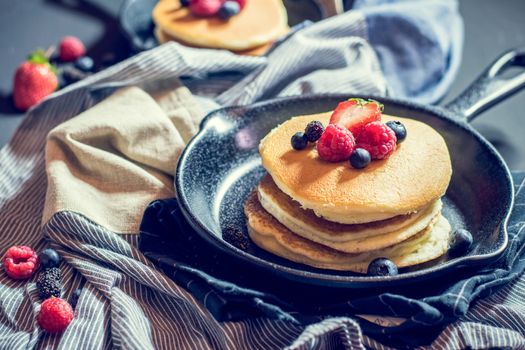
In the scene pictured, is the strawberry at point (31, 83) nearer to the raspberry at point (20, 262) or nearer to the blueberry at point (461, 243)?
the raspberry at point (20, 262)

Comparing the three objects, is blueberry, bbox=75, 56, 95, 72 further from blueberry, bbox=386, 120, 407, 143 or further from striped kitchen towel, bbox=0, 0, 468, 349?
blueberry, bbox=386, 120, 407, 143

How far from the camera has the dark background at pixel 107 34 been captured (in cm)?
238

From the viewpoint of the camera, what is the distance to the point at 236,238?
5.37 ft

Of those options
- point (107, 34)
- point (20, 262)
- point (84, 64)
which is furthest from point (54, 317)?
point (107, 34)

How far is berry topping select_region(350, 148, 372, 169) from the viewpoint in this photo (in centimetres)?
156

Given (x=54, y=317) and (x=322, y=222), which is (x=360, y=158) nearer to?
(x=322, y=222)

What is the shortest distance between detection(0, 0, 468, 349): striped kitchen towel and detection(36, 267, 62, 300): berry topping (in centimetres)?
2

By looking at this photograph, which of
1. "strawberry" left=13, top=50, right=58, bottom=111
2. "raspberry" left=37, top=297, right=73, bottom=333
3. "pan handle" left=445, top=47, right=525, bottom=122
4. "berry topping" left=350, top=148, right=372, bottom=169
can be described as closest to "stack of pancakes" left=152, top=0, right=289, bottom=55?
"strawberry" left=13, top=50, right=58, bottom=111

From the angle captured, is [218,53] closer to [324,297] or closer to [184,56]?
[184,56]

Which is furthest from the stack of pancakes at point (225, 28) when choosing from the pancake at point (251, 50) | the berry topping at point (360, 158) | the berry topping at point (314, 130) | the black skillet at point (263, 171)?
the berry topping at point (360, 158)

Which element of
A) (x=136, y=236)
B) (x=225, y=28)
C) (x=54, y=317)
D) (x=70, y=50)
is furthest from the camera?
(x=70, y=50)

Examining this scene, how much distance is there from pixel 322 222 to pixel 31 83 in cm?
126

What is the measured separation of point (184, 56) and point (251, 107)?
34 cm

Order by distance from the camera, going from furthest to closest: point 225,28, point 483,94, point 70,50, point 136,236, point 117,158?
point 70,50 → point 225,28 → point 483,94 → point 117,158 → point 136,236
